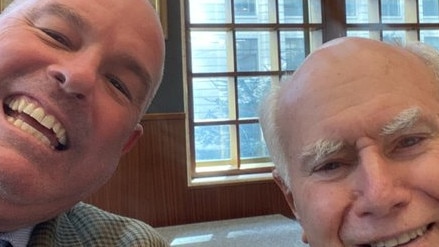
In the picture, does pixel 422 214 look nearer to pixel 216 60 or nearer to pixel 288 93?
pixel 288 93

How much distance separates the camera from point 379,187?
87cm

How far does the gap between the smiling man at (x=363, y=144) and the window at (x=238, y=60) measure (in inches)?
87.2

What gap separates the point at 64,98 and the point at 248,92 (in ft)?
9.01

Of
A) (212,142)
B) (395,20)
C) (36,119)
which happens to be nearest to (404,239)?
(36,119)

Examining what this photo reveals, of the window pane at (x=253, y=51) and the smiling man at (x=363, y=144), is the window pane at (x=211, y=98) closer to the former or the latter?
the window pane at (x=253, y=51)

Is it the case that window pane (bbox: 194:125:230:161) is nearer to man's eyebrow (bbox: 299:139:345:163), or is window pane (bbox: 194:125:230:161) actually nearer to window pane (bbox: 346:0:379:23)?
window pane (bbox: 346:0:379:23)

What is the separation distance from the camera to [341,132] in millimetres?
965

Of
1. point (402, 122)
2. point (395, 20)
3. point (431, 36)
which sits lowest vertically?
point (402, 122)

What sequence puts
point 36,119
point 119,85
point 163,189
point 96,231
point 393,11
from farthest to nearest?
point 393,11 → point 163,189 → point 96,231 → point 119,85 → point 36,119

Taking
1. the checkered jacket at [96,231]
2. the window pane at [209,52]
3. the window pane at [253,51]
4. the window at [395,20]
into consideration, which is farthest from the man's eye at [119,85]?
the window at [395,20]

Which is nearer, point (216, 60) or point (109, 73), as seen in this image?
point (109, 73)

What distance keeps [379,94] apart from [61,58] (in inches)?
24.1

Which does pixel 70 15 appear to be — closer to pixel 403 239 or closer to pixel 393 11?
pixel 403 239

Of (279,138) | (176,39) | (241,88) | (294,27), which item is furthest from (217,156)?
(279,138)
